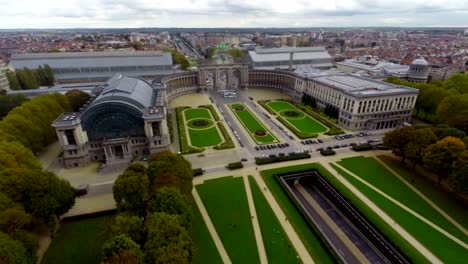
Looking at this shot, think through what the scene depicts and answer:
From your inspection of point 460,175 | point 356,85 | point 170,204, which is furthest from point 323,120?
point 170,204

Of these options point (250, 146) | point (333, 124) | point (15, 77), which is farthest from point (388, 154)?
point (15, 77)

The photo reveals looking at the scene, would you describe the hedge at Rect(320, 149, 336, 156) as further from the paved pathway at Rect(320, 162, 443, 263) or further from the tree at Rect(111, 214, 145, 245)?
the tree at Rect(111, 214, 145, 245)

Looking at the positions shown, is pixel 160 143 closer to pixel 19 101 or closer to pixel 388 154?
pixel 19 101

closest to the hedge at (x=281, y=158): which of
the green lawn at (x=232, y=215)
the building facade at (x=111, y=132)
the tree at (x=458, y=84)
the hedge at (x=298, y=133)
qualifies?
the green lawn at (x=232, y=215)

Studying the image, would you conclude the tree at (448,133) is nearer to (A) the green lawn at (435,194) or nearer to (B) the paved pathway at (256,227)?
(A) the green lawn at (435,194)

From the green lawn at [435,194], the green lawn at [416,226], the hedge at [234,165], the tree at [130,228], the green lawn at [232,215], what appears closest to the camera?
the tree at [130,228]

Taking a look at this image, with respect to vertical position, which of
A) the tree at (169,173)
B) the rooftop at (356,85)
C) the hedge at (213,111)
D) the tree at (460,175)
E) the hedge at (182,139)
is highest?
the rooftop at (356,85)

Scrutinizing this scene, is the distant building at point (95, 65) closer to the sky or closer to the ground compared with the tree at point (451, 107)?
closer to the sky
